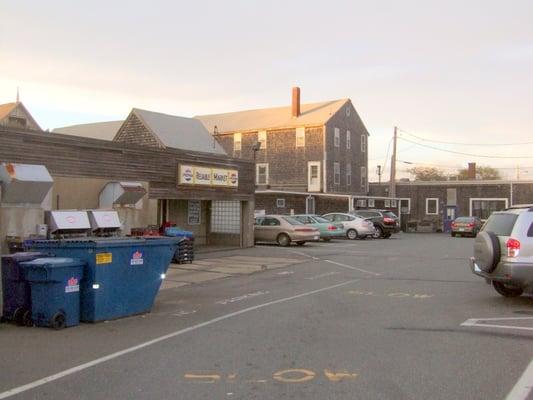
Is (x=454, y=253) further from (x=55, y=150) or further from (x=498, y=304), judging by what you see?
(x=55, y=150)

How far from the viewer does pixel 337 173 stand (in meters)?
49.8

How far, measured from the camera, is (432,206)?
53.2m

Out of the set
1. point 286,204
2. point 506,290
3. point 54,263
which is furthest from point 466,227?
point 54,263

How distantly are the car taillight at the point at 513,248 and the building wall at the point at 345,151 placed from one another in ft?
124

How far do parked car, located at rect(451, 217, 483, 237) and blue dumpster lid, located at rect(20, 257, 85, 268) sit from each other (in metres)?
34.4

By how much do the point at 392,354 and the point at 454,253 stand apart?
57.1 ft

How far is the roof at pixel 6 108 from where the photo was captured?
127ft

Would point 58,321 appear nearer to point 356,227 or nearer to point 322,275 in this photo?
point 322,275

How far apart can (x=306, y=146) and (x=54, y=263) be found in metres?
41.1

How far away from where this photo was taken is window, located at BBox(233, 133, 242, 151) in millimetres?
52062

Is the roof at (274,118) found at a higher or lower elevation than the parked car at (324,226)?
higher

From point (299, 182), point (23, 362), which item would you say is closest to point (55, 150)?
point (23, 362)

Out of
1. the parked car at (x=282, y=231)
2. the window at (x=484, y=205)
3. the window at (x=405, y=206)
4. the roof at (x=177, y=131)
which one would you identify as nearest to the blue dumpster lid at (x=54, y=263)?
the parked car at (x=282, y=231)

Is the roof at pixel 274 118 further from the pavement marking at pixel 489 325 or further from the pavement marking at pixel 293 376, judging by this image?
the pavement marking at pixel 293 376
